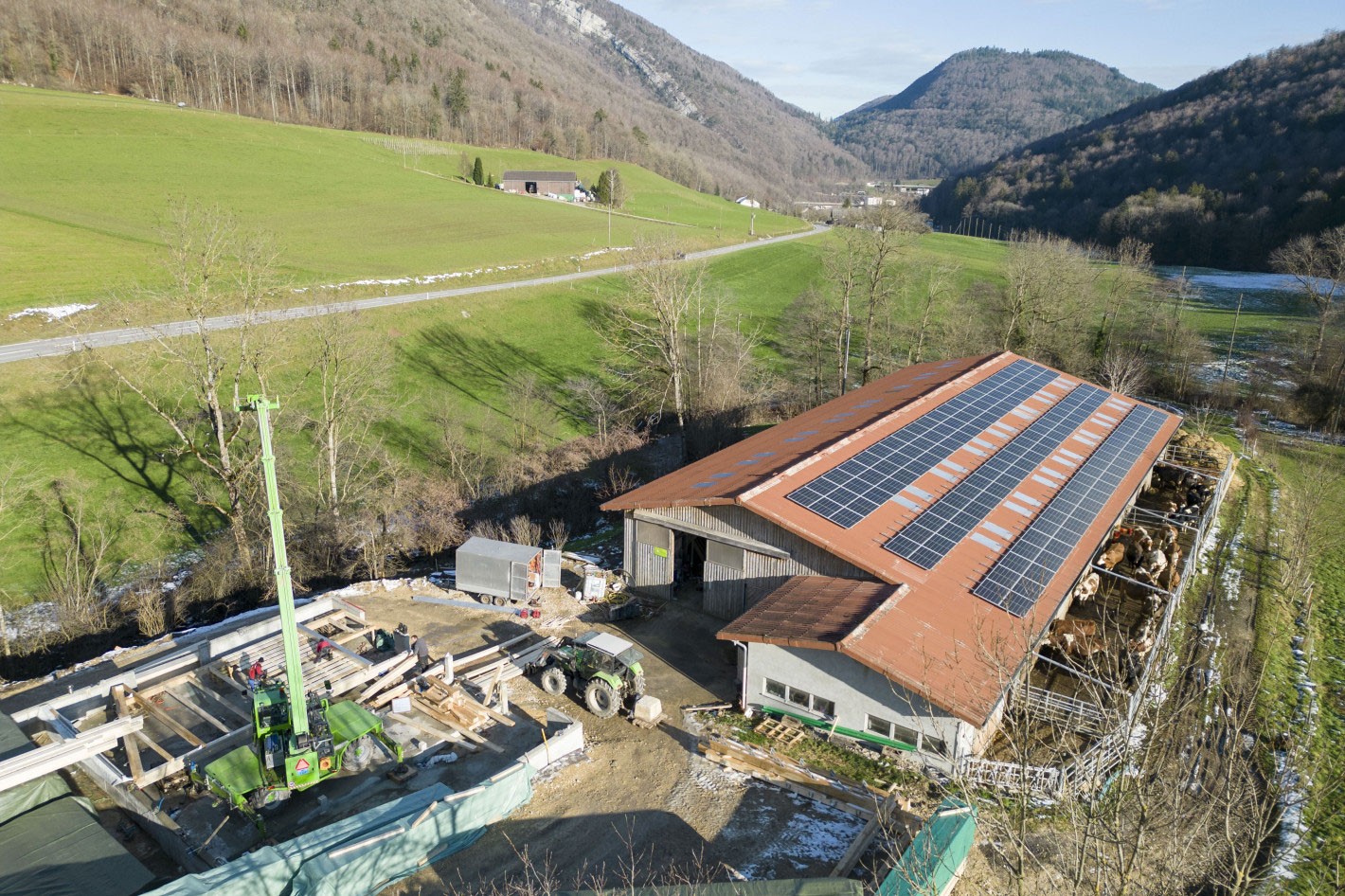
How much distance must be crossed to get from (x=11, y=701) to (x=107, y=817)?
7614 mm

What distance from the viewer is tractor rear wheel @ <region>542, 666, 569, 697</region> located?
70.2 feet

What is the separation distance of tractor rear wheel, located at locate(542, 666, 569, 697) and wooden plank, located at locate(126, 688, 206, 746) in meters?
8.30

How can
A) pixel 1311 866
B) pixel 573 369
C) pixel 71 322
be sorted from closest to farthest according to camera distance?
pixel 1311 866 < pixel 71 322 < pixel 573 369

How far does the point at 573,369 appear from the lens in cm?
5669

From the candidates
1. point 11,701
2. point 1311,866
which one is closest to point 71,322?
point 11,701

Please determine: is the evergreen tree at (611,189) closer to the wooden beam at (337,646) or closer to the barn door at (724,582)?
the barn door at (724,582)

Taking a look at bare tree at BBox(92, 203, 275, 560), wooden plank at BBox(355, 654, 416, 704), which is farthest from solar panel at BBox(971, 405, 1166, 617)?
bare tree at BBox(92, 203, 275, 560)

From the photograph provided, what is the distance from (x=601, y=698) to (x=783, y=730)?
4.87 m

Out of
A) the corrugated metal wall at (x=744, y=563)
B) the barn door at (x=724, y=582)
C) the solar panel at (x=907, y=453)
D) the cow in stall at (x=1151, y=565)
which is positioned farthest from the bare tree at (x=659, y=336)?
the cow in stall at (x=1151, y=565)

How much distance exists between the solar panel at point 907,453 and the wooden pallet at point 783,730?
6297mm

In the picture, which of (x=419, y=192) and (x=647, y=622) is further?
(x=419, y=192)

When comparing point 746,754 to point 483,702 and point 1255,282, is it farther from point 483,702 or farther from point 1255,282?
point 1255,282

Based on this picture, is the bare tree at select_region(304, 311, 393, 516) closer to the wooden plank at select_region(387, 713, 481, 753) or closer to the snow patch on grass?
the snow patch on grass

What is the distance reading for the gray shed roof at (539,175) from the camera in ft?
393
